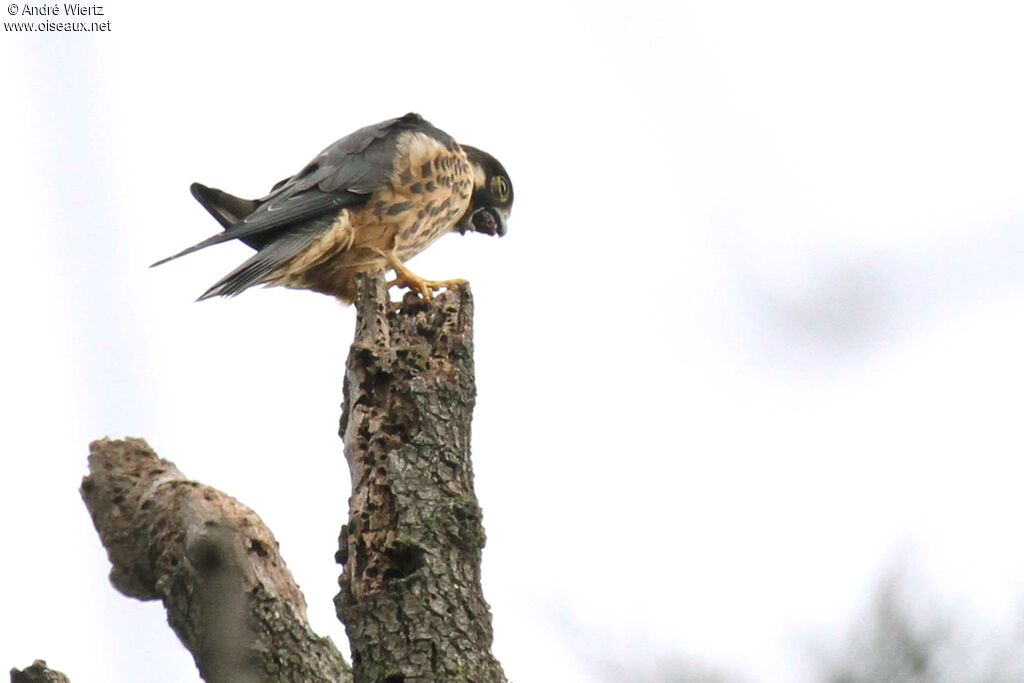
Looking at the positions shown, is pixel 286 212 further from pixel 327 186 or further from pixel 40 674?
pixel 40 674

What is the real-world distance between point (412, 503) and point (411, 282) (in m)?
1.57

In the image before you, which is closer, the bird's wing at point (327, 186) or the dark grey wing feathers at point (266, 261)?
the dark grey wing feathers at point (266, 261)

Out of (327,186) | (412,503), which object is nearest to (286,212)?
(327,186)

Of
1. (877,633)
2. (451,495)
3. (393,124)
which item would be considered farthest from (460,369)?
(393,124)

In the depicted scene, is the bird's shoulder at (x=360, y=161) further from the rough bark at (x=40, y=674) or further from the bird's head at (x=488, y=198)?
the rough bark at (x=40, y=674)

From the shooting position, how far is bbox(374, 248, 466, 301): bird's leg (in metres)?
3.98

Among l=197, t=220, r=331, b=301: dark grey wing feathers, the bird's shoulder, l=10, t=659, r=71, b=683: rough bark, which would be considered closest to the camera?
l=10, t=659, r=71, b=683: rough bark

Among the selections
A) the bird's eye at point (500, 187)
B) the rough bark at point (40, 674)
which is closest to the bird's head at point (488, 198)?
the bird's eye at point (500, 187)

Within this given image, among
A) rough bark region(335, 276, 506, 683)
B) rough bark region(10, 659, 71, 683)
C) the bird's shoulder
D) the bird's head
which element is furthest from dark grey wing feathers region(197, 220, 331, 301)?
rough bark region(10, 659, 71, 683)

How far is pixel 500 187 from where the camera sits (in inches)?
243

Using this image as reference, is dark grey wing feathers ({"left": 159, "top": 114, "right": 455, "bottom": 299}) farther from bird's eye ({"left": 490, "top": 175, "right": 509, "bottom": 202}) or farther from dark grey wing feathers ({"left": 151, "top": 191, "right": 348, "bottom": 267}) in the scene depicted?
bird's eye ({"left": 490, "top": 175, "right": 509, "bottom": 202})

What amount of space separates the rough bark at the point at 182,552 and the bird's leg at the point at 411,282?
87 cm

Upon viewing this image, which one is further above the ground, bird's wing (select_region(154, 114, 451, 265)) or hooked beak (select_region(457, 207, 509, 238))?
hooked beak (select_region(457, 207, 509, 238))

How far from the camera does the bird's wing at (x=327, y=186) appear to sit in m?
4.86
